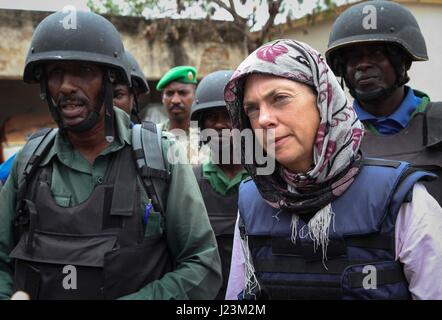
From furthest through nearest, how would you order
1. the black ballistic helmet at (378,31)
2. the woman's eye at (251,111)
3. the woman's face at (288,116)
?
the black ballistic helmet at (378,31) < the woman's eye at (251,111) < the woman's face at (288,116)

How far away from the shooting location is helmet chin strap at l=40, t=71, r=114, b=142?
2.19 meters

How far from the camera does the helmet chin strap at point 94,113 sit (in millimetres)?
2189

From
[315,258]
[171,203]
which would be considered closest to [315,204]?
[315,258]

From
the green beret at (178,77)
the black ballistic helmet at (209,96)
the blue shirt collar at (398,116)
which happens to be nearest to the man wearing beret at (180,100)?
the green beret at (178,77)

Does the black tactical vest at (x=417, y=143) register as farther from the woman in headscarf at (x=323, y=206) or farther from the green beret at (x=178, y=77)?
the green beret at (x=178, y=77)

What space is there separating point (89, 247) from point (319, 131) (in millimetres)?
968

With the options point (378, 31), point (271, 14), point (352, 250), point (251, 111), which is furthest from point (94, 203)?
point (271, 14)

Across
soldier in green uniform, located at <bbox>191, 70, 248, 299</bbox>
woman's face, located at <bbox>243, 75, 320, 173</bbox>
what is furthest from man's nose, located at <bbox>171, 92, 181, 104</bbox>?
woman's face, located at <bbox>243, 75, 320, 173</bbox>

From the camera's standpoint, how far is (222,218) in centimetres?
310

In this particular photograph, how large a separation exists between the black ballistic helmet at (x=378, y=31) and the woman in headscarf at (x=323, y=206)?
4.18 feet

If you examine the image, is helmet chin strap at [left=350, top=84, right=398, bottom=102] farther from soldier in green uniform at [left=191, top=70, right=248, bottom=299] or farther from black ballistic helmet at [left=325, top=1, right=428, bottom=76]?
soldier in green uniform at [left=191, top=70, right=248, bottom=299]

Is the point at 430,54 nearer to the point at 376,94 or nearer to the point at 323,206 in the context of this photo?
the point at 376,94

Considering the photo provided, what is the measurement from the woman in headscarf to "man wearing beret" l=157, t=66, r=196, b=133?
2631mm

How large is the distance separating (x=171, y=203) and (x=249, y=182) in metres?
0.33
